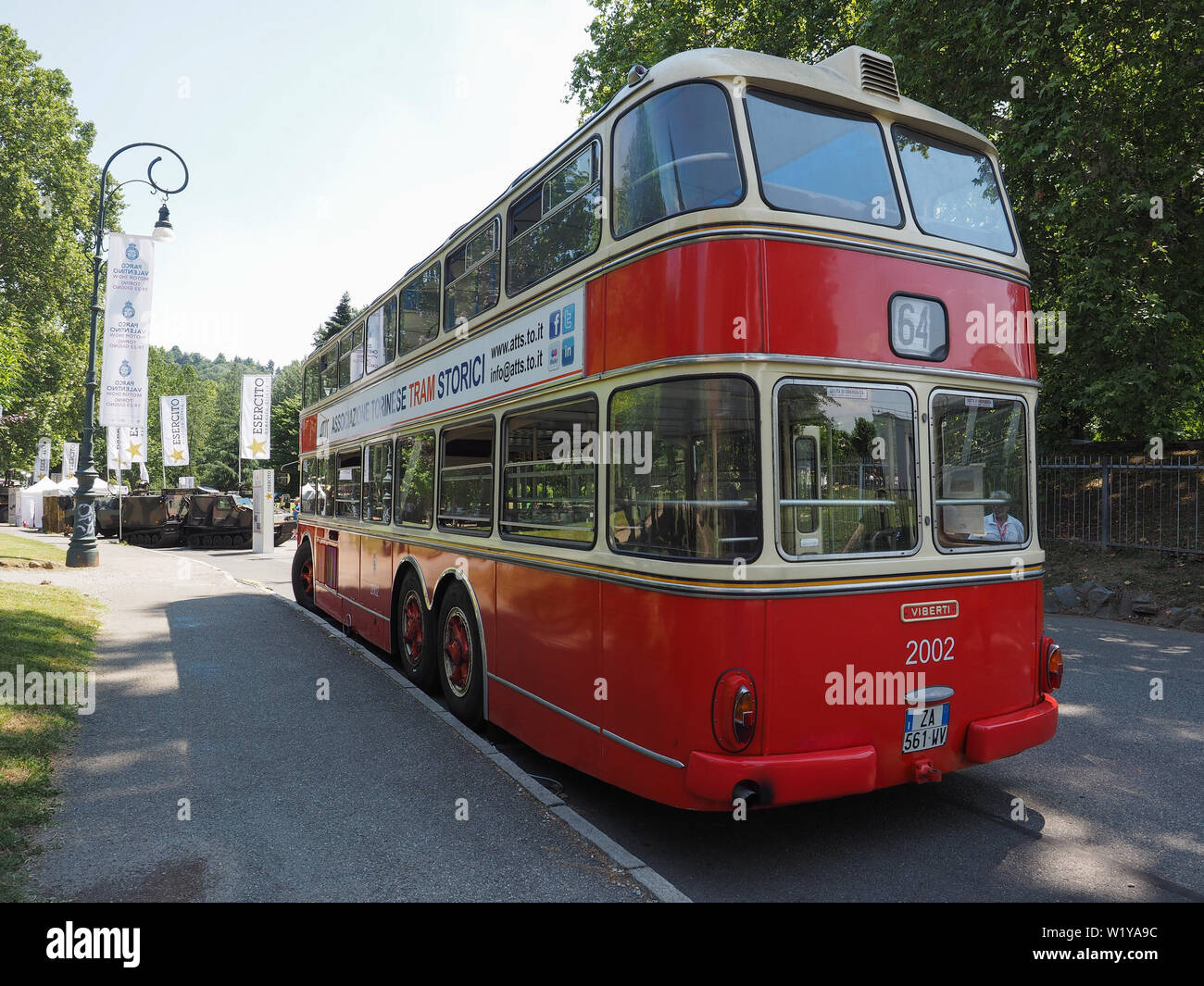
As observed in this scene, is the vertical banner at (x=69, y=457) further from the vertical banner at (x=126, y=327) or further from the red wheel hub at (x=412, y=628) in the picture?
the red wheel hub at (x=412, y=628)

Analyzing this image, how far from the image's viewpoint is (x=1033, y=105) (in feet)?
43.8

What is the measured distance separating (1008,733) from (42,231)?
35777 mm

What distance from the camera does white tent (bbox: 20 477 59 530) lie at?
4300 centimetres

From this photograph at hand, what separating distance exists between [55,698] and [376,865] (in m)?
4.41

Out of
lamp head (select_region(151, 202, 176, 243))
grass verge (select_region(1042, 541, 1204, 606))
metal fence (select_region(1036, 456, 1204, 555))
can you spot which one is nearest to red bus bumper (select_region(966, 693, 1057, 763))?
grass verge (select_region(1042, 541, 1204, 606))

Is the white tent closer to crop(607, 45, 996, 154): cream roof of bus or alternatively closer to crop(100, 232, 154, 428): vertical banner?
crop(100, 232, 154, 428): vertical banner

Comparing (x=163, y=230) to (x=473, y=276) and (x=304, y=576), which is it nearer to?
(x=304, y=576)

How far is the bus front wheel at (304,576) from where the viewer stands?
42.1ft

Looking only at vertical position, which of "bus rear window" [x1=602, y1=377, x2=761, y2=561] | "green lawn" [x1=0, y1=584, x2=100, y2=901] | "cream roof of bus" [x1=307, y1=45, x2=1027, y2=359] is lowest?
"green lawn" [x1=0, y1=584, x2=100, y2=901]

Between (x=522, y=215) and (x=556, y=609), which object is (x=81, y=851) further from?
(x=522, y=215)

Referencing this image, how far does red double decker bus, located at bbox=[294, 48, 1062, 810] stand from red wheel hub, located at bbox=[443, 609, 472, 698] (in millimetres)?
1015

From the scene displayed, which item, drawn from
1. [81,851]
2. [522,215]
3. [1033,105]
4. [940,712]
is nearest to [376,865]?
[81,851]

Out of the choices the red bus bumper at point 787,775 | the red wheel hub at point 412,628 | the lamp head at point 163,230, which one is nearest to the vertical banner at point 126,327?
the lamp head at point 163,230

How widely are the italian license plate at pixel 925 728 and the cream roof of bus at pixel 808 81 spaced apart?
2.67 meters
